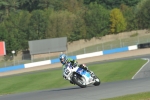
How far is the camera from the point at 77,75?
59.5 feet

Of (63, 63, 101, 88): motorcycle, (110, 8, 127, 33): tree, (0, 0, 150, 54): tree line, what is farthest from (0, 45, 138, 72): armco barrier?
(63, 63, 101, 88): motorcycle

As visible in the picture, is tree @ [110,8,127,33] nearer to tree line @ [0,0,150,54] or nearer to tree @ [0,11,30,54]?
tree line @ [0,0,150,54]

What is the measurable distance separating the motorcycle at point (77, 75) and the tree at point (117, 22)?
61.0 meters

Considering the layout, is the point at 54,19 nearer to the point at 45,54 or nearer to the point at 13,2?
the point at 45,54

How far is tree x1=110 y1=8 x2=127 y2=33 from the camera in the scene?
260 feet

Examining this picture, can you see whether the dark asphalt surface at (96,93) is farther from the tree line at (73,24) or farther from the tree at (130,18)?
the tree at (130,18)

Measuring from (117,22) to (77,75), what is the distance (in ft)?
207

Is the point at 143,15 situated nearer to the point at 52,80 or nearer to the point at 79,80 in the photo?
the point at 52,80

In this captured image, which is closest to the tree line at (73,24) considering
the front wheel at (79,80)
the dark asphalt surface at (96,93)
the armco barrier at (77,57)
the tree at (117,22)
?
the tree at (117,22)

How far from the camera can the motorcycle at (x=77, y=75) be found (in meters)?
17.9

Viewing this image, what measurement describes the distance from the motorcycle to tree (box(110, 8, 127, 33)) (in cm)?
6097

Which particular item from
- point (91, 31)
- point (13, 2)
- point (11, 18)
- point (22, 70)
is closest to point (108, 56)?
point (22, 70)

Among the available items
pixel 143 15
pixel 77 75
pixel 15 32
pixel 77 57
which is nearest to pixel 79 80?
pixel 77 75

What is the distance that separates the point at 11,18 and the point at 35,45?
2321 cm
